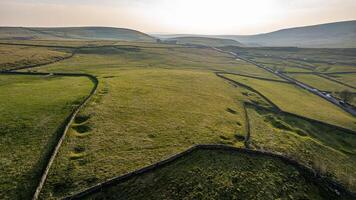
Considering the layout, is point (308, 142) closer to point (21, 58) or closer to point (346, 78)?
point (21, 58)

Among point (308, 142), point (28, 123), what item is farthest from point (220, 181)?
point (28, 123)

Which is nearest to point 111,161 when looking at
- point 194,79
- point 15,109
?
point 15,109

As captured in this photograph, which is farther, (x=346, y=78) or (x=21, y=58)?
(x=346, y=78)

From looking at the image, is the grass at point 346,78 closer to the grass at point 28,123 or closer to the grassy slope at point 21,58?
the grass at point 28,123

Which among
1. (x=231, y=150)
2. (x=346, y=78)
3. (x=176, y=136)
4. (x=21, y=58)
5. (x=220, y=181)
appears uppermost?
(x=21, y=58)

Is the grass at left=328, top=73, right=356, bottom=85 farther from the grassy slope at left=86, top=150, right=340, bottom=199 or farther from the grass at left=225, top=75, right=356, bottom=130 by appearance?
the grassy slope at left=86, top=150, right=340, bottom=199

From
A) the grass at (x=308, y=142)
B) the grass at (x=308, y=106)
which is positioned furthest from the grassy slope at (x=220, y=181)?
the grass at (x=308, y=106)

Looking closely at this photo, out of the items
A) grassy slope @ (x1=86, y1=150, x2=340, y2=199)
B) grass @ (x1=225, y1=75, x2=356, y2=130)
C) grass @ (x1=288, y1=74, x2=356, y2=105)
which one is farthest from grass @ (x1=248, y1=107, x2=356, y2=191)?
grass @ (x1=288, y1=74, x2=356, y2=105)
